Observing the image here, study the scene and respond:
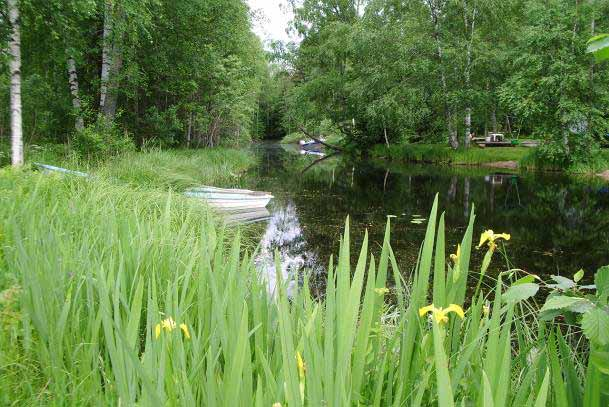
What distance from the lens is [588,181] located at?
51.3 feet

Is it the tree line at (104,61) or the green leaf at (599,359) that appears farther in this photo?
the tree line at (104,61)

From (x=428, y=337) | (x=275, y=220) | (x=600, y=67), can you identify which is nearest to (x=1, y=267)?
(x=428, y=337)

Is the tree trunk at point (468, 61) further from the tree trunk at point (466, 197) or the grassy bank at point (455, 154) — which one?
the tree trunk at point (466, 197)

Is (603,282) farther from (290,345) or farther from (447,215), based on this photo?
(447,215)

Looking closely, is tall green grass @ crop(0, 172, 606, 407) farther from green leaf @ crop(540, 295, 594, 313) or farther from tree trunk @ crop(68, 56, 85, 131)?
tree trunk @ crop(68, 56, 85, 131)

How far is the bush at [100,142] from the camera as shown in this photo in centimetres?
1030

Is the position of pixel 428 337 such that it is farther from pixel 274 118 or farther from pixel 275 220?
pixel 274 118

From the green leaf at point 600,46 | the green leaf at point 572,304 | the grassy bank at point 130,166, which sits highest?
the green leaf at point 600,46

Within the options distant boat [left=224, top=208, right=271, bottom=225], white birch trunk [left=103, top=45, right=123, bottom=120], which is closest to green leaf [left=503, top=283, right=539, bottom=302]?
distant boat [left=224, top=208, right=271, bottom=225]

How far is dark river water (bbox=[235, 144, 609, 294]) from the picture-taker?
265 inches

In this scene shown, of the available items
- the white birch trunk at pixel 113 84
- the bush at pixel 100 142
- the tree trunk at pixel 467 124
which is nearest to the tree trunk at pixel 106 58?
the white birch trunk at pixel 113 84

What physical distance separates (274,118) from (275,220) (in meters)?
60.4

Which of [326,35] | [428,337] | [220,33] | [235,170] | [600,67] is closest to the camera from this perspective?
[428,337]

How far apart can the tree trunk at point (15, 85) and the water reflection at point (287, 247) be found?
13.7 ft
